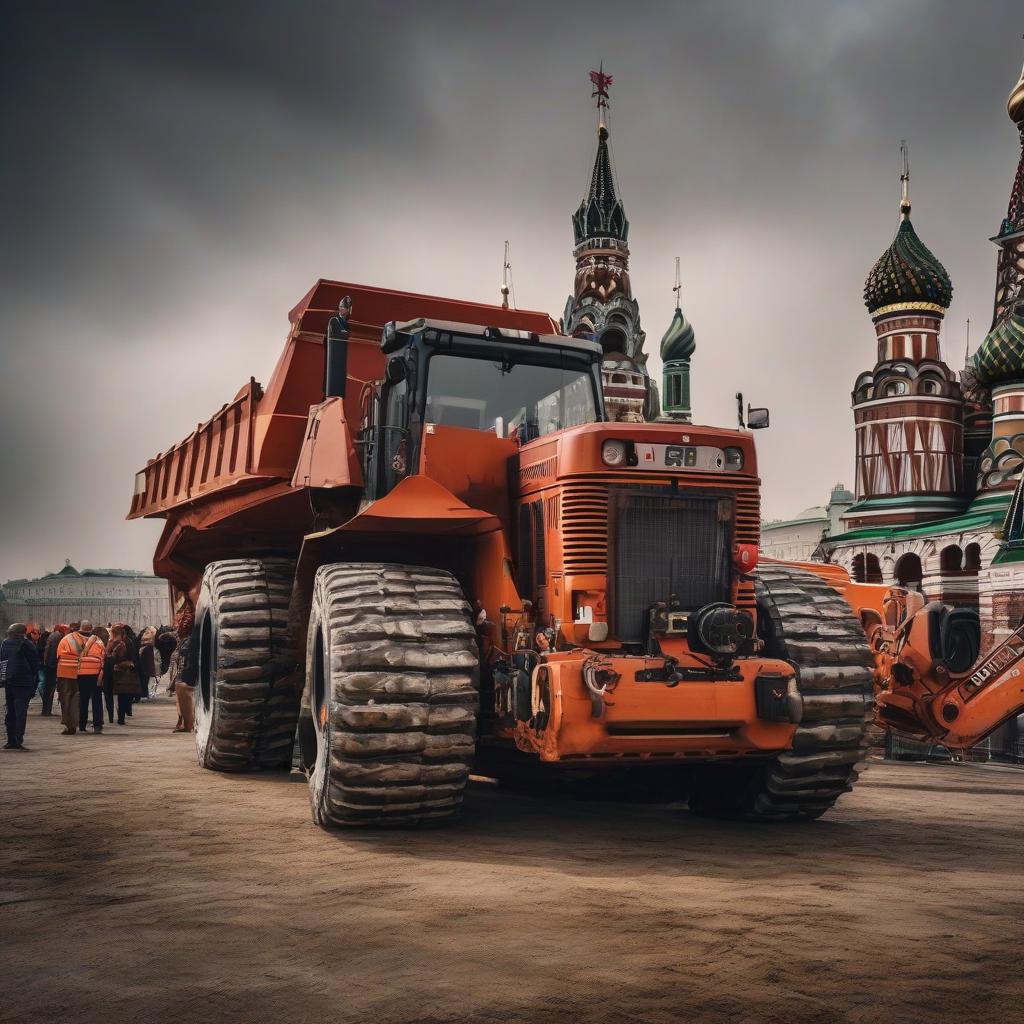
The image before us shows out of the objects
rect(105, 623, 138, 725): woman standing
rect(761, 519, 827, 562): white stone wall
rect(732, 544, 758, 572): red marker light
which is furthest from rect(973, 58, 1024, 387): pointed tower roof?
rect(732, 544, 758, 572): red marker light

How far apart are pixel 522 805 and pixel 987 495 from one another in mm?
39119

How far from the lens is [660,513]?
780 cm

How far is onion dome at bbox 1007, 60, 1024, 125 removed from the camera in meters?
47.5

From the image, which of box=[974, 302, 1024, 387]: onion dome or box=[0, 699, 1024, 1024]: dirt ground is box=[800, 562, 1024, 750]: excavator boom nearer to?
box=[0, 699, 1024, 1024]: dirt ground

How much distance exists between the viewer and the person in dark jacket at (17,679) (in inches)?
577

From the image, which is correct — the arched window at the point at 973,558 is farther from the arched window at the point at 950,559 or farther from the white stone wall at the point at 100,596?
the white stone wall at the point at 100,596

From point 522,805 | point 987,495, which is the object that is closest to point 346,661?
point 522,805

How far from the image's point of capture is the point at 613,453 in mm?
7648

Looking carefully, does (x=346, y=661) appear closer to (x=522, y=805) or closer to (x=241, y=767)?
(x=522, y=805)

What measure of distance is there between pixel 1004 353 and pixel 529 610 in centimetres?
4016

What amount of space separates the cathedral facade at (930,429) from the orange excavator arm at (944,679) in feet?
104

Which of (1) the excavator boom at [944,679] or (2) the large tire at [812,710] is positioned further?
(1) the excavator boom at [944,679]

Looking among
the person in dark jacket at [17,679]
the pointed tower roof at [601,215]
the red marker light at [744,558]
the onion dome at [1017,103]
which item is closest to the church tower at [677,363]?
the pointed tower roof at [601,215]

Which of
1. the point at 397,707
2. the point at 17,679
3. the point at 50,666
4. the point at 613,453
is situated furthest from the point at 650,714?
the point at 50,666
